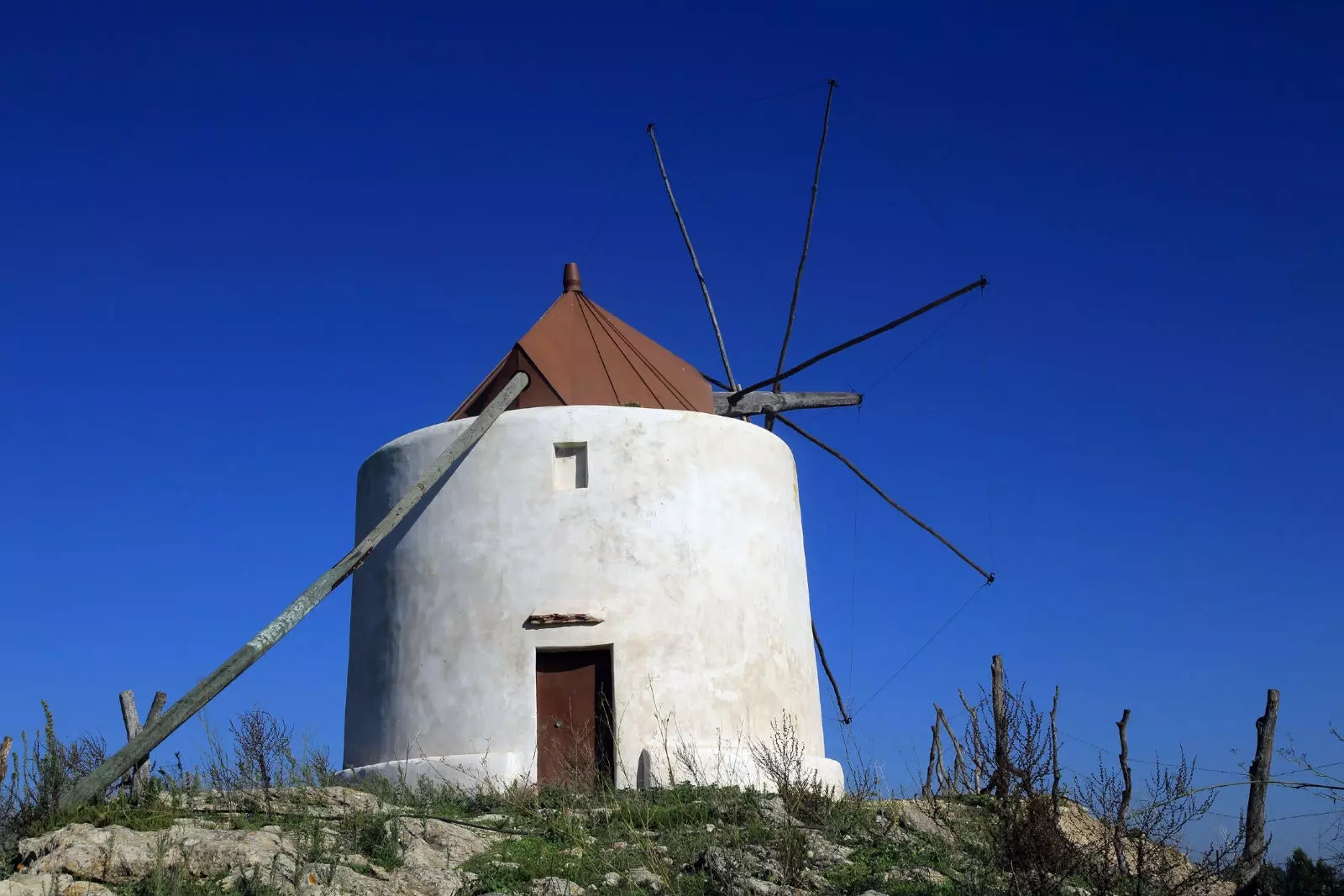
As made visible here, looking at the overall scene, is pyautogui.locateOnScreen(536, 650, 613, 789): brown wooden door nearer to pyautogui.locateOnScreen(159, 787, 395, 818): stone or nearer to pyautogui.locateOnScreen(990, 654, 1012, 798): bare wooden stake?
pyautogui.locateOnScreen(159, 787, 395, 818): stone

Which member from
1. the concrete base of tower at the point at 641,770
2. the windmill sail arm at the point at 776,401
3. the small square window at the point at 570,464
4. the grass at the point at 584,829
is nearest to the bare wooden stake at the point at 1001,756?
the grass at the point at 584,829

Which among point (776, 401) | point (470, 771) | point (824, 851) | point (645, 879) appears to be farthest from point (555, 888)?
point (776, 401)

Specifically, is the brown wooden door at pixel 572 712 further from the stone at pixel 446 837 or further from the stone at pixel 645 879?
the stone at pixel 645 879

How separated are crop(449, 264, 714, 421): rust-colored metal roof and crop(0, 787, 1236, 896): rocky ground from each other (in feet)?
14.4

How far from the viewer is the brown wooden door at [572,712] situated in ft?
38.9

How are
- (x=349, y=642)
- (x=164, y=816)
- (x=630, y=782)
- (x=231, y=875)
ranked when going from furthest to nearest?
(x=349, y=642), (x=630, y=782), (x=164, y=816), (x=231, y=875)

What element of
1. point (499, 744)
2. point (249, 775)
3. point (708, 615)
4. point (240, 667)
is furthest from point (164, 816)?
point (708, 615)

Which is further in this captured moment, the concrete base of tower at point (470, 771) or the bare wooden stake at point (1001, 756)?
the concrete base of tower at point (470, 771)

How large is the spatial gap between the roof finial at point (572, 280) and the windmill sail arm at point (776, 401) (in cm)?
224

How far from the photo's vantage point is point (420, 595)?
12617 mm

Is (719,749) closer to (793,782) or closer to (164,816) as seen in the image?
(793,782)

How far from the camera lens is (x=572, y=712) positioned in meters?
12.0

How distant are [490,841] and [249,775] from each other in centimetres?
211

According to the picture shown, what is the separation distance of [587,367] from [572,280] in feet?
5.37
